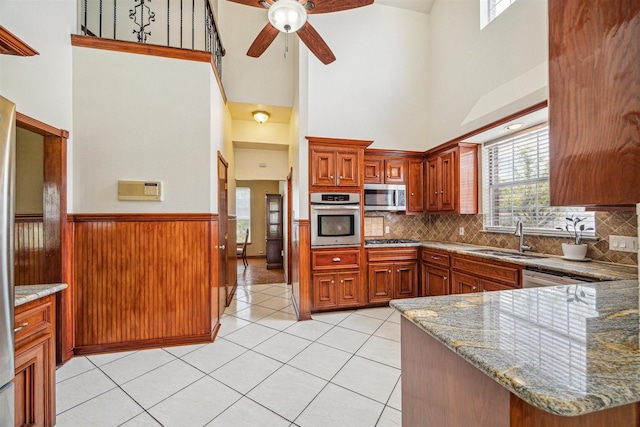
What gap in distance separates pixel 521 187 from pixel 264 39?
11.2ft

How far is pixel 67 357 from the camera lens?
2.46 metres

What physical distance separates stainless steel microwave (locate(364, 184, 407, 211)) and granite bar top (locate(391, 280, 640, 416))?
2759 mm

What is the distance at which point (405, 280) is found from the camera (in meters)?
3.94

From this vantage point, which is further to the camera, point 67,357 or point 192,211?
point 192,211

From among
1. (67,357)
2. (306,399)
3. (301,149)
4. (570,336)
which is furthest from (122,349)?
(570,336)

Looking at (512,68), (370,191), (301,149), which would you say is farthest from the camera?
(370,191)

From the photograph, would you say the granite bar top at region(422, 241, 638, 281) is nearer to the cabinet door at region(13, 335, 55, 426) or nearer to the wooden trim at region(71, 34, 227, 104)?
the cabinet door at region(13, 335, 55, 426)

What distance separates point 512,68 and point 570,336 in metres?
3.29

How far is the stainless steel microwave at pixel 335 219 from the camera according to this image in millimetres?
3553

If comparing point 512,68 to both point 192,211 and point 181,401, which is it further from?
point 181,401

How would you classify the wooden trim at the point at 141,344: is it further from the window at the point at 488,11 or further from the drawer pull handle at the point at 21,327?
the window at the point at 488,11

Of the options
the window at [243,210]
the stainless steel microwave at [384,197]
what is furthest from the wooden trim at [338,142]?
the window at [243,210]

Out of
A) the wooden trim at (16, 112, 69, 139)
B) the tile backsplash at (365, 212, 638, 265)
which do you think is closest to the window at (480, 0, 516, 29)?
the tile backsplash at (365, 212, 638, 265)

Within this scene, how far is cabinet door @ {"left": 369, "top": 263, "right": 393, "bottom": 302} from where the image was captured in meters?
3.80
